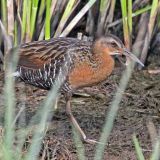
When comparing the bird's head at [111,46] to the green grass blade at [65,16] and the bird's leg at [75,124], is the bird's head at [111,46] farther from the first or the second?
the green grass blade at [65,16]

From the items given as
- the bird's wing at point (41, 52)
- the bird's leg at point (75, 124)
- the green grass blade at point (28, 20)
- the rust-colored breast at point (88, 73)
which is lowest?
the bird's leg at point (75, 124)

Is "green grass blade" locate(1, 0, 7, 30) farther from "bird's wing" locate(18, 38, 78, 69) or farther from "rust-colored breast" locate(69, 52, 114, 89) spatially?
"rust-colored breast" locate(69, 52, 114, 89)

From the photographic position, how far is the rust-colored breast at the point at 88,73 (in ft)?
18.3

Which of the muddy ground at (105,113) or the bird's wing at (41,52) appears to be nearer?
the muddy ground at (105,113)

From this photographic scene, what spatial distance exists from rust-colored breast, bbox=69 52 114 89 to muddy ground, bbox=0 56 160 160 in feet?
1.48

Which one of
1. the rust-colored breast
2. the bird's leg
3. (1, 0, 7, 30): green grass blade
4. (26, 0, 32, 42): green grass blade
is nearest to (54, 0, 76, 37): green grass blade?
(26, 0, 32, 42): green grass blade

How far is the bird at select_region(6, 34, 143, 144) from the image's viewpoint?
5586 mm

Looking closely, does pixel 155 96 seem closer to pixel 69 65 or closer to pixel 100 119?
pixel 100 119

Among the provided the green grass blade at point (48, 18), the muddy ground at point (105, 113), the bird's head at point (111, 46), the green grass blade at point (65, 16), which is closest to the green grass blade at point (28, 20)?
the green grass blade at point (48, 18)

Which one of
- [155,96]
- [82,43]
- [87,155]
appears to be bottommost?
[87,155]

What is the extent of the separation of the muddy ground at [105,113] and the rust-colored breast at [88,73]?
45 cm

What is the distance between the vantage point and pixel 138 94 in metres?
6.74

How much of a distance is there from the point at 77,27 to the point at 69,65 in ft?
5.78

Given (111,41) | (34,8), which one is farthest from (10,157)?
(34,8)
